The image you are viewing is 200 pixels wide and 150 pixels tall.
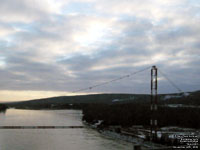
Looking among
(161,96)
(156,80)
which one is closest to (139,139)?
(156,80)

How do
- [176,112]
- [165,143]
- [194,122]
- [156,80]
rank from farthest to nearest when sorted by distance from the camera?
1. [176,112]
2. [194,122]
3. [156,80]
4. [165,143]

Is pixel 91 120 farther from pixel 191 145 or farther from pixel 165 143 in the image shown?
pixel 191 145

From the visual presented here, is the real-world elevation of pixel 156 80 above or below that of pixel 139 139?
above

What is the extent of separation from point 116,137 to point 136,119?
20.9 m

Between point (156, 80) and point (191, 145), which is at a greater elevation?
point (156, 80)

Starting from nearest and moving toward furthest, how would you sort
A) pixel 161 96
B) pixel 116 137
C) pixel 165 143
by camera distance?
pixel 165 143
pixel 116 137
pixel 161 96

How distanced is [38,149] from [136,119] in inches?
1304

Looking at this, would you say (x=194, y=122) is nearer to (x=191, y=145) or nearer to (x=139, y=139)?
(x=139, y=139)

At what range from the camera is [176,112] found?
56.8m

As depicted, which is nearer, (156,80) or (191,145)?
(191,145)

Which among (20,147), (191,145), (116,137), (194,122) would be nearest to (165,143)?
(191,145)

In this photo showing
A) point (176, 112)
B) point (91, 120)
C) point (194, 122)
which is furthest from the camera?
point (91, 120)

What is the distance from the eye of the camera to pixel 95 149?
27609 millimetres

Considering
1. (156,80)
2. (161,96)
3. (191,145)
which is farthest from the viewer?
(161,96)
